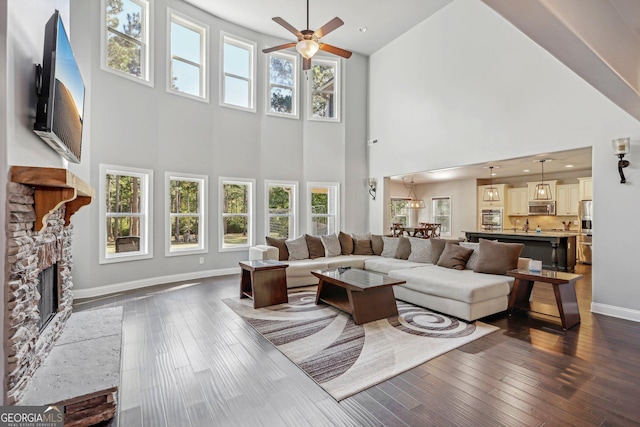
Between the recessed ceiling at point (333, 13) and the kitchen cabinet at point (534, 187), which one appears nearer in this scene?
the recessed ceiling at point (333, 13)

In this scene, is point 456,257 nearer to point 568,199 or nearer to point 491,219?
point 491,219

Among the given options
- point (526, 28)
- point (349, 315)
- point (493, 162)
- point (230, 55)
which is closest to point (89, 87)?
point (230, 55)

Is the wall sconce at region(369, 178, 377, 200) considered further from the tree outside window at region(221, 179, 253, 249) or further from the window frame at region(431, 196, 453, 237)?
the window frame at region(431, 196, 453, 237)

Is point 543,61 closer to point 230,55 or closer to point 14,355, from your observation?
point 230,55

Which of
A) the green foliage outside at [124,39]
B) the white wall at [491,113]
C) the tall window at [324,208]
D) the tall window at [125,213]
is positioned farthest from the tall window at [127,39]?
the white wall at [491,113]

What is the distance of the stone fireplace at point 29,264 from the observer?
1814mm

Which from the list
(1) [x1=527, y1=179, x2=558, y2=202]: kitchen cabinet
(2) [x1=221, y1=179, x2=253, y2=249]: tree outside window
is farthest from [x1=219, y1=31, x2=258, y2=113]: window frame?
(1) [x1=527, y1=179, x2=558, y2=202]: kitchen cabinet

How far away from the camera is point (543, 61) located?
4.66 m

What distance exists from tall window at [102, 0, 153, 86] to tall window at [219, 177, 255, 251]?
7.90ft

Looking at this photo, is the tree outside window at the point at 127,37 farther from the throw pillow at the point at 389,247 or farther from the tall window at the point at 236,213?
the throw pillow at the point at 389,247

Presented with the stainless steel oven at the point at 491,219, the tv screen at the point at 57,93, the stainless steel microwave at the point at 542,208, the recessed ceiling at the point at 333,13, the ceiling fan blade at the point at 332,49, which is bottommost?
the stainless steel oven at the point at 491,219

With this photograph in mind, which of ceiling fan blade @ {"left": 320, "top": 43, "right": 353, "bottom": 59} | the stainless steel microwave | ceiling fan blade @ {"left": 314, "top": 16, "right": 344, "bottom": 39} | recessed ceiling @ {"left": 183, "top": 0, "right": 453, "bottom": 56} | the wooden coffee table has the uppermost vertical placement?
recessed ceiling @ {"left": 183, "top": 0, "right": 453, "bottom": 56}

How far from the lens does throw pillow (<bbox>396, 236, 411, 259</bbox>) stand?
5745 mm

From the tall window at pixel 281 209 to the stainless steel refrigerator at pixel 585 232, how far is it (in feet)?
23.5
